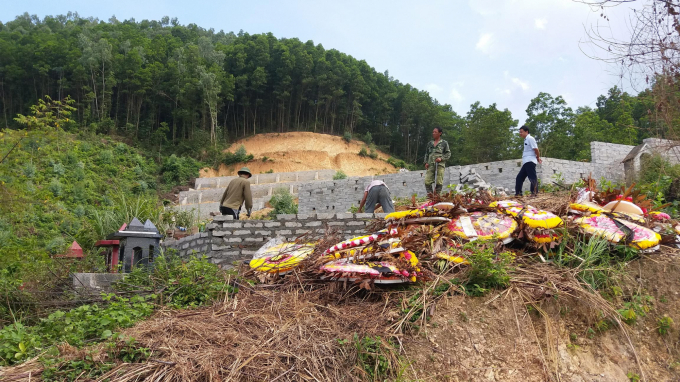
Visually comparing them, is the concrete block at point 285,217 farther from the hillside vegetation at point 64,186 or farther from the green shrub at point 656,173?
the green shrub at point 656,173

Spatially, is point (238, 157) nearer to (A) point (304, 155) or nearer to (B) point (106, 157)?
(A) point (304, 155)

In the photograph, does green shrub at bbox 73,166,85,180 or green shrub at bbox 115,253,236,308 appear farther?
green shrub at bbox 73,166,85,180

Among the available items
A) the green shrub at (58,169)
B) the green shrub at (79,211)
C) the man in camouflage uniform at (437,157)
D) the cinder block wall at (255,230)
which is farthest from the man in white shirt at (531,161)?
the green shrub at (58,169)

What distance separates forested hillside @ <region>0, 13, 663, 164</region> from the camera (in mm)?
40562

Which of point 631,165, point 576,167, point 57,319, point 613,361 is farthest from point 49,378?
point 631,165

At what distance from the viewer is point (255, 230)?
6.76 metres

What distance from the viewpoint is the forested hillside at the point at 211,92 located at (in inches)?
1597

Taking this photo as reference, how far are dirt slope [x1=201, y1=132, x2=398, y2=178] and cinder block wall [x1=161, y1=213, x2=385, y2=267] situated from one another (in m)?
29.5

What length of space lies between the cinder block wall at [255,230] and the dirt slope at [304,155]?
2949 cm

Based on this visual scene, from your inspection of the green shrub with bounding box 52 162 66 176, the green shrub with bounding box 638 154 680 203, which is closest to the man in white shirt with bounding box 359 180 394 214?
the green shrub with bounding box 638 154 680 203

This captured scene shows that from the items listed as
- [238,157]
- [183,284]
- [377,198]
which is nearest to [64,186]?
[238,157]

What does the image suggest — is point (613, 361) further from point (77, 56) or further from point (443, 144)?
point (77, 56)

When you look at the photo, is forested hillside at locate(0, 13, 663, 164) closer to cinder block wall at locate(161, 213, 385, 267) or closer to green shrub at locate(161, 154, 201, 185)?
green shrub at locate(161, 154, 201, 185)

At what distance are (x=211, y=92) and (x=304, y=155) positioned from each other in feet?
30.2
